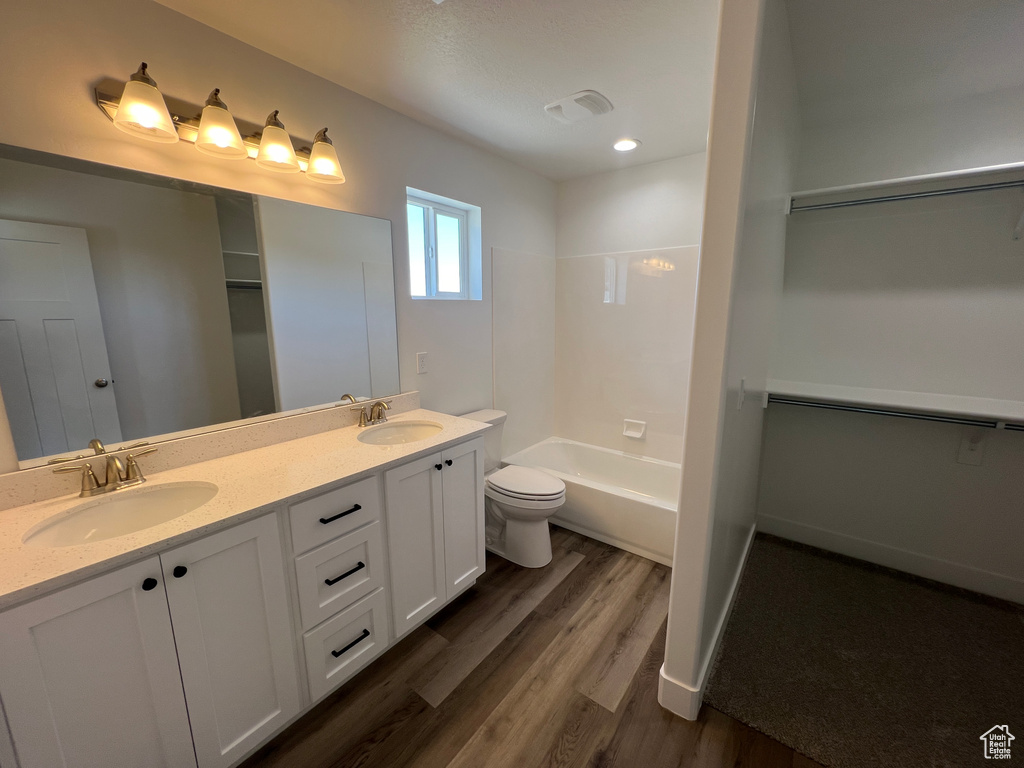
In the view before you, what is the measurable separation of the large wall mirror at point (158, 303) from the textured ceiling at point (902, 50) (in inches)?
76.5

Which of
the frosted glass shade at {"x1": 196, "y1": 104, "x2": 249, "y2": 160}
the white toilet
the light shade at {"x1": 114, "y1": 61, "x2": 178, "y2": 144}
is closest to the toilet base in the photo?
the white toilet

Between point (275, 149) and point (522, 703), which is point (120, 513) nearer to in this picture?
point (275, 149)

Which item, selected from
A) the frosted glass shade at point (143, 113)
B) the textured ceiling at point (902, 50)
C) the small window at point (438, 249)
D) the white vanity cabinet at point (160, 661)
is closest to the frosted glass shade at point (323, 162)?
the frosted glass shade at point (143, 113)

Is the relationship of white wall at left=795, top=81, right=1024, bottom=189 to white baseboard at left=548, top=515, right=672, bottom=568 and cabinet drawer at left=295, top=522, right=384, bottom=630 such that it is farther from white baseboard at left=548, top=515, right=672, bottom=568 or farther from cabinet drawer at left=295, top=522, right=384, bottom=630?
cabinet drawer at left=295, top=522, right=384, bottom=630

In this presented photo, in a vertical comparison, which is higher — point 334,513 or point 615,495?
point 334,513

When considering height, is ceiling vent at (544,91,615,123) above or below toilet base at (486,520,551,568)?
above

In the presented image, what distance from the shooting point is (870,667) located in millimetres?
1585

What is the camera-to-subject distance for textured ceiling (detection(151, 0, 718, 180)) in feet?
4.29

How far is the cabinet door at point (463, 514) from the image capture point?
1758mm

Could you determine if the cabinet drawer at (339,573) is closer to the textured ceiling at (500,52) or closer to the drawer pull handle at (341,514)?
the drawer pull handle at (341,514)

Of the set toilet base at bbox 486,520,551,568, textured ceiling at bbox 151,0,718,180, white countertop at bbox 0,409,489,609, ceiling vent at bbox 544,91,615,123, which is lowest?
toilet base at bbox 486,520,551,568

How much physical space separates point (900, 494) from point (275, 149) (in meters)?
3.36

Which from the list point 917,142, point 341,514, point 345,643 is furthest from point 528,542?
point 917,142

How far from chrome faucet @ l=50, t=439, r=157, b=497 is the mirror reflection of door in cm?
5
